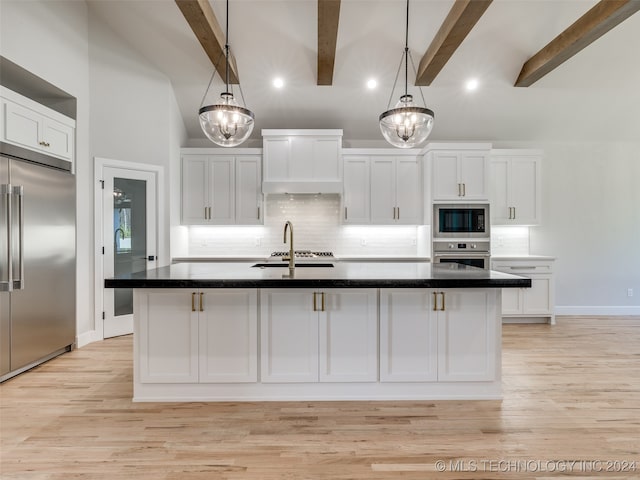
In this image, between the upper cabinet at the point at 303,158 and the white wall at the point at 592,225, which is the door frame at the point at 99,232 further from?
the white wall at the point at 592,225

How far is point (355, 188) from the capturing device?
5.23m

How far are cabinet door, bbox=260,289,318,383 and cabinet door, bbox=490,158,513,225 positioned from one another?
3.82 m

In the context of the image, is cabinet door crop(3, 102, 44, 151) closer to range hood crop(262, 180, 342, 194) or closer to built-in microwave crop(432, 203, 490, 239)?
range hood crop(262, 180, 342, 194)

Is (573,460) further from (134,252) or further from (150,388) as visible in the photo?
(134,252)

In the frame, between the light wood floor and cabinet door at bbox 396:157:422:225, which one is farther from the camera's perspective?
cabinet door at bbox 396:157:422:225

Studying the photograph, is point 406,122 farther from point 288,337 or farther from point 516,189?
point 516,189

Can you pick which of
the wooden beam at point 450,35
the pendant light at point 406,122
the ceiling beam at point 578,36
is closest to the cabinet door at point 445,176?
the wooden beam at point 450,35

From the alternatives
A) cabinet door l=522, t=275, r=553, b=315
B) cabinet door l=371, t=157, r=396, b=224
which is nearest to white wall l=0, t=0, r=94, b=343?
cabinet door l=371, t=157, r=396, b=224

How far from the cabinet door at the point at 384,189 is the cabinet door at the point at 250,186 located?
5.49ft

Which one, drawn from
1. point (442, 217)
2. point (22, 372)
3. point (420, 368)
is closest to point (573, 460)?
point (420, 368)

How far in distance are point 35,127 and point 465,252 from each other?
200 inches

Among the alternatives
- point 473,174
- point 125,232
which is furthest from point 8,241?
point 473,174

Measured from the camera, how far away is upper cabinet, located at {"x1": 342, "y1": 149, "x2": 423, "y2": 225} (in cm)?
523

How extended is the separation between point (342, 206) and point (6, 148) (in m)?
3.71
